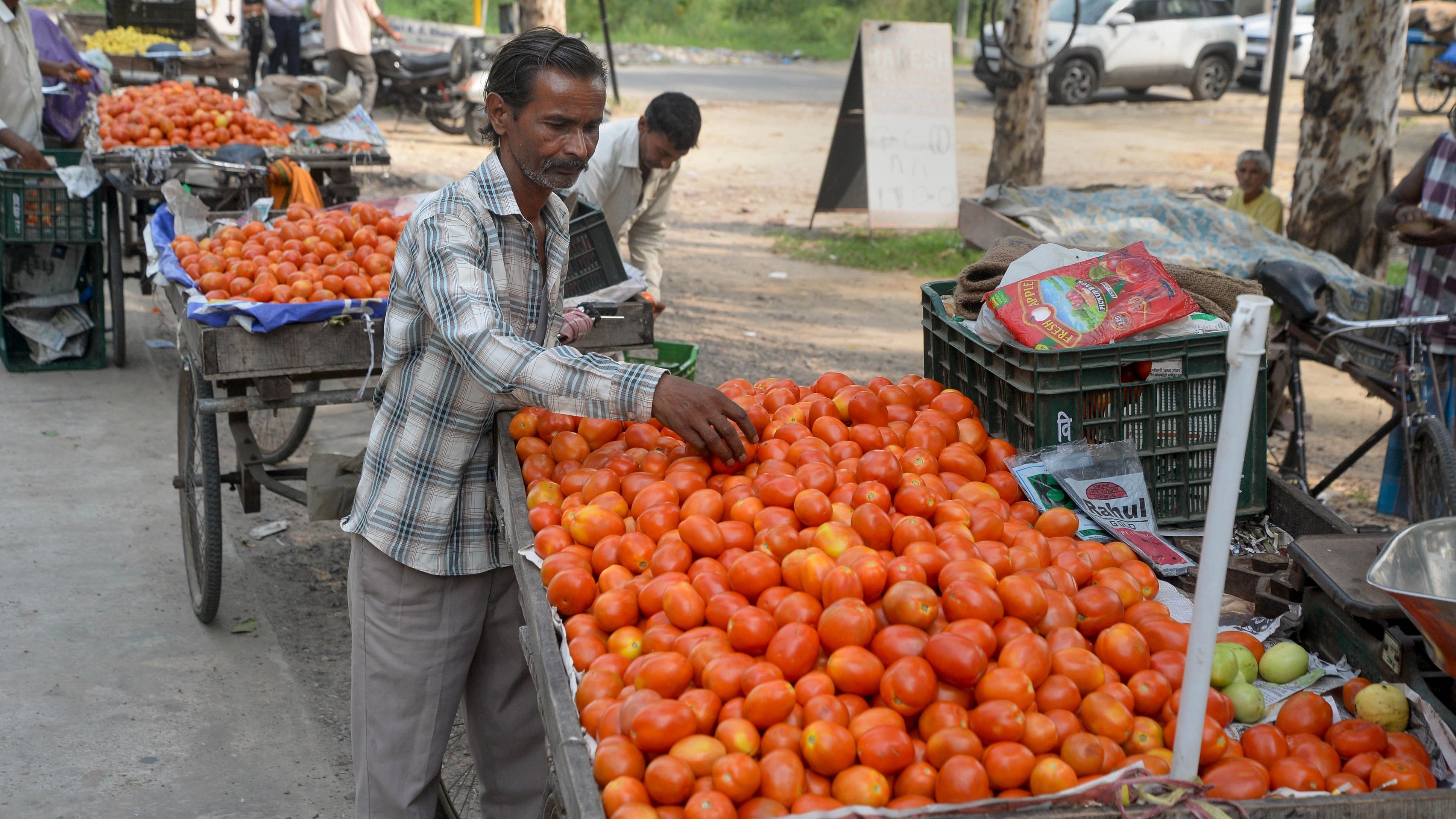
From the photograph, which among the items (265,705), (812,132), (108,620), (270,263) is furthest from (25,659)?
(812,132)

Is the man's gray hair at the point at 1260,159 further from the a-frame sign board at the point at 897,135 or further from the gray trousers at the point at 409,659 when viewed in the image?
the gray trousers at the point at 409,659

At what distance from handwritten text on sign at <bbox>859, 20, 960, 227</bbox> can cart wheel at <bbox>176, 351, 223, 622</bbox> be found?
7805 millimetres

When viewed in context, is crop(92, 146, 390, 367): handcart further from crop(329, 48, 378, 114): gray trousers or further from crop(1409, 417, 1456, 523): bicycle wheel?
crop(329, 48, 378, 114): gray trousers

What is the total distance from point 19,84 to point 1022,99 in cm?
820

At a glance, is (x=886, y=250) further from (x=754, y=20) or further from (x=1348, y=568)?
(x=754, y=20)

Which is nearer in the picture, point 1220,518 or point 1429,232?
point 1220,518

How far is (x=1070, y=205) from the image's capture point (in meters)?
8.15

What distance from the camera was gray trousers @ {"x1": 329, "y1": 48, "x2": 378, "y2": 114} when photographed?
1335 cm

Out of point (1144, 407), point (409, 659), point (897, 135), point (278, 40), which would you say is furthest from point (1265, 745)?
point (278, 40)

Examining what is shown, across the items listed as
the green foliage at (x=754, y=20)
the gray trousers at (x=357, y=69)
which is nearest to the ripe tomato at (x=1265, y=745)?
the gray trousers at (x=357, y=69)

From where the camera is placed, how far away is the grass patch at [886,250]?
10.5m

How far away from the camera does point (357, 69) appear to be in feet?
44.6

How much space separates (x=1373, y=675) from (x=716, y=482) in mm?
1198

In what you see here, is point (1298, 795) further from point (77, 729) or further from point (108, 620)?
point (108, 620)
